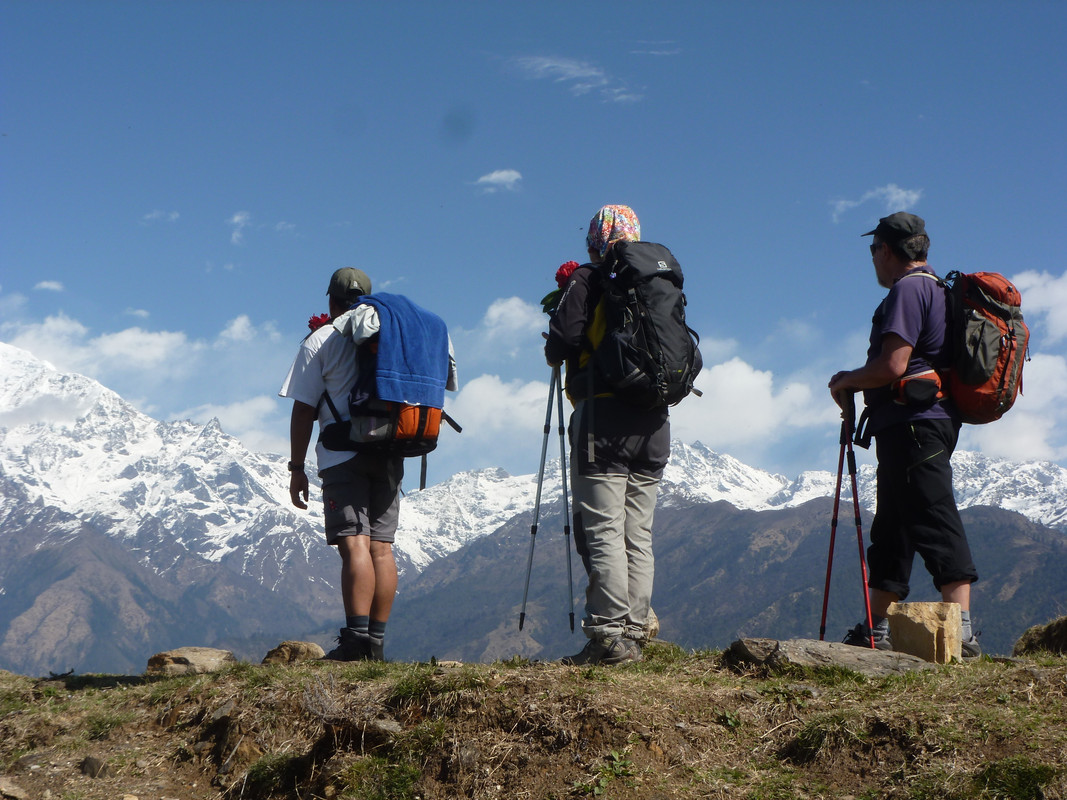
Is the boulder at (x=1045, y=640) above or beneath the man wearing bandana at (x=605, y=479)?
beneath

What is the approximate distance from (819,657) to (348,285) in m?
5.12

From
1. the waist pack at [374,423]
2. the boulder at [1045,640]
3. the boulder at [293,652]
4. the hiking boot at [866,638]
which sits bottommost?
the boulder at [293,652]

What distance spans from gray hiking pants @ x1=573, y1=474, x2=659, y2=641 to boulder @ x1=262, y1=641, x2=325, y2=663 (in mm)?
2993

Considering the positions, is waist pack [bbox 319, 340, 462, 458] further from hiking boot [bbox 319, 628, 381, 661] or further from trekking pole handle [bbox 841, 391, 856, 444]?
trekking pole handle [bbox 841, 391, 856, 444]

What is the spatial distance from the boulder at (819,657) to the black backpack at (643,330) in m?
1.98

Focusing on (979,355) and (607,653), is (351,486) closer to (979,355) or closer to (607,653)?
(607,653)

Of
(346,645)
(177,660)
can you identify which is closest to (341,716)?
(346,645)

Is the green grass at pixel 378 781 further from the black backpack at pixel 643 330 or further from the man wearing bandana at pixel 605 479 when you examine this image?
the black backpack at pixel 643 330

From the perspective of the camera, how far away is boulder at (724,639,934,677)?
627 cm

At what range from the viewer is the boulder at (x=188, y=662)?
8031 mm

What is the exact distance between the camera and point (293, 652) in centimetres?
892

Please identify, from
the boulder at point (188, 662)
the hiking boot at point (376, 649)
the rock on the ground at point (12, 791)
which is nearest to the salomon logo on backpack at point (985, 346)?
the hiking boot at point (376, 649)

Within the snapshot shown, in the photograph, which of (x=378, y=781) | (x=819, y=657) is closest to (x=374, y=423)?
(x=378, y=781)

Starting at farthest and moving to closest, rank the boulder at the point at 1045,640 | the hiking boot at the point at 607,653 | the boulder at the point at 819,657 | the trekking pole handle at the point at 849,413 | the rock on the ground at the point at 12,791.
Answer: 1. the boulder at the point at 1045,640
2. the trekking pole handle at the point at 849,413
3. the hiking boot at the point at 607,653
4. the boulder at the point at 819,657
5. the rock on the ground at the point at 12,791
